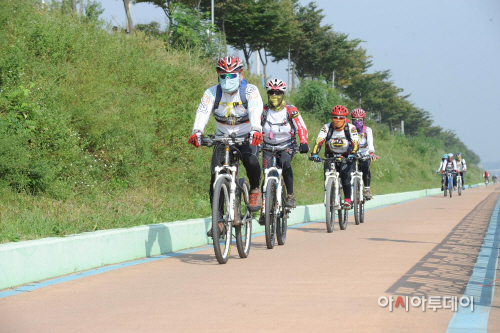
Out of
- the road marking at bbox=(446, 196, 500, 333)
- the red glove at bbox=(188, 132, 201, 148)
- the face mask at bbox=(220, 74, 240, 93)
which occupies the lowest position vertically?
the road marking at bbox=(446, 196, 500, 333)

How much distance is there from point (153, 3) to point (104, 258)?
3293cm

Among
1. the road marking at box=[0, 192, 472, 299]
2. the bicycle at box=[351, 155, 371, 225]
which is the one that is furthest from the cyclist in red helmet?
the bicycle at box=[351, 155, 371, 225]

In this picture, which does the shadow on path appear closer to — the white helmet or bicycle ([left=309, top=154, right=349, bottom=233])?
bicycle ([left=309, top=154, right=349, bottom=233])

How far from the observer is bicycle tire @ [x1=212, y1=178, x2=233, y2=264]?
7.61m

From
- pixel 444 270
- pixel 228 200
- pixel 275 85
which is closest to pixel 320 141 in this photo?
pixel 275 85

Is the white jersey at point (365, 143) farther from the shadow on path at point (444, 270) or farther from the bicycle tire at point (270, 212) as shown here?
the bicycle tire at point (270, 212)

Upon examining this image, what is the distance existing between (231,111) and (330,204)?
457 centimetres

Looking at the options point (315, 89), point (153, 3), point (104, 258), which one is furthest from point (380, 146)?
point (104, 258)

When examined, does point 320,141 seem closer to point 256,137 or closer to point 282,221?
point 282,221

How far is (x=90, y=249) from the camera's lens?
297 inches

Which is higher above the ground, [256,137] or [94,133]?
[94,133]

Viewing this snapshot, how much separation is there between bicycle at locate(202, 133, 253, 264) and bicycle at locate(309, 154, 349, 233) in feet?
13.2

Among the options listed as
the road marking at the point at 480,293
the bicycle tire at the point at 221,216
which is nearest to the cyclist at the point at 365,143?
the road marking at the point at 480,293

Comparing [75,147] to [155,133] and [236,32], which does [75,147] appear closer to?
[155,133]
